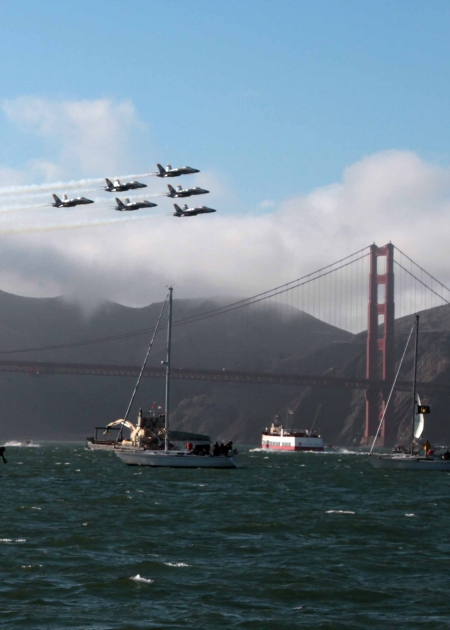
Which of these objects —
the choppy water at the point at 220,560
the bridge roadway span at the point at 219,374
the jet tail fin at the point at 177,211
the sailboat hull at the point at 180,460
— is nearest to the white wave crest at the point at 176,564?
the choppy water at the point at 220,560

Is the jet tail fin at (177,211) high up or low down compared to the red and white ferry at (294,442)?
up

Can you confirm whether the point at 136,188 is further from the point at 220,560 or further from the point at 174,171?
the point at 220,560

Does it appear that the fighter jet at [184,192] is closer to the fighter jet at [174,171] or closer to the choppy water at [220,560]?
the fighter jet at [174,171]

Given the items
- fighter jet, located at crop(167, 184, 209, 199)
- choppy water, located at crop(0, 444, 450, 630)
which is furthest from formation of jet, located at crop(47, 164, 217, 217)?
choppy water, located at crop(0, 444, 450, 630)

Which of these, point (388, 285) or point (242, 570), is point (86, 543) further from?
point (388, 285)

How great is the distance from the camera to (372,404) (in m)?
Answer: 176

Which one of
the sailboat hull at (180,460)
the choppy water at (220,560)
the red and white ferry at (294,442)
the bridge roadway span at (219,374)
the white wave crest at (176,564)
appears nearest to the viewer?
the choppy water at (220,560)

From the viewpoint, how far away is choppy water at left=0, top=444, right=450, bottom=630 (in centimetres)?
2367

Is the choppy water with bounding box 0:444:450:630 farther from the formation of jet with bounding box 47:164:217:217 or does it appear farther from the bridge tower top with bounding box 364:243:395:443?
the bridge tower top with bounding box 364:243:395:443

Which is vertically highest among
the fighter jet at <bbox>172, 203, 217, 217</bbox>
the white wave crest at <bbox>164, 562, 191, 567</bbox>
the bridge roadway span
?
the fighter jet at <bbox>172, 203, 217, 217</bbox>

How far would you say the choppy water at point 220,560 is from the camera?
932 inches

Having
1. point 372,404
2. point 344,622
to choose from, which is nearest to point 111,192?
point 344,622

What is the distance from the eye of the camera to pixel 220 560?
30.8m

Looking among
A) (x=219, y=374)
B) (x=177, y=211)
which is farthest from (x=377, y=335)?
(x=177, y=211)
